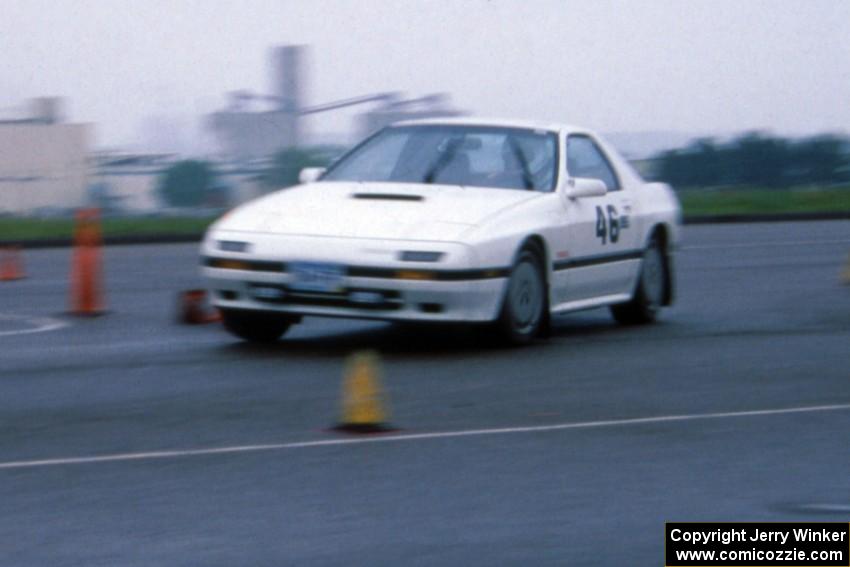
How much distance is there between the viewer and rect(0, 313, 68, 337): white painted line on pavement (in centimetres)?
1159

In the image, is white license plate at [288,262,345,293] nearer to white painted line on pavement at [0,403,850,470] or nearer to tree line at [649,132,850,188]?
white painted line on pavement at [0,403,850,470]

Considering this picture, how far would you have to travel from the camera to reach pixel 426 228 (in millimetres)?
9805

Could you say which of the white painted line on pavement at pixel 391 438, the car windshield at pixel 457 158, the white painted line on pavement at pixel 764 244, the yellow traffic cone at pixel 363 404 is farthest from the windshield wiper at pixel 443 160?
the white painted line on pavement at pixel 764 244

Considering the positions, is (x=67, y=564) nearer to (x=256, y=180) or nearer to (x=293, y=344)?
(x=293, y=344)

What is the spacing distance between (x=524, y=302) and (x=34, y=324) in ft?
12.7

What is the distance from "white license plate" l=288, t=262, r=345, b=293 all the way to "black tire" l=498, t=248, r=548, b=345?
1104 mm

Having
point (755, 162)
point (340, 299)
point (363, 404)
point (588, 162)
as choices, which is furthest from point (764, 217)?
point (363, 404)

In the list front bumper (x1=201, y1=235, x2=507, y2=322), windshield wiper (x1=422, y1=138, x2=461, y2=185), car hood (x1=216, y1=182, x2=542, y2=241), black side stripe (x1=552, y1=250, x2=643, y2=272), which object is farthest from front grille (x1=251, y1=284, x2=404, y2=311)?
black side stripe (x1=552, y1=250, x2=643, y2=272)

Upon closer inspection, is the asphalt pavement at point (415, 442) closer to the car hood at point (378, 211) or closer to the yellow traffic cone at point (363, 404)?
the yellow traffic cone at point (363, 404)

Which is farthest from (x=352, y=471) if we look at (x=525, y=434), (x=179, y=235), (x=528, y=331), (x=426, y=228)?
(x=179, y=235)

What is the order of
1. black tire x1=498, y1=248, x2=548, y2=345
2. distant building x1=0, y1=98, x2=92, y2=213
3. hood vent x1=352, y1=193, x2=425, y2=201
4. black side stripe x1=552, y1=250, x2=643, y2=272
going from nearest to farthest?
black tire x1=498, y1=248, x2=548, y2=345
hood vent x1=352, y1=193, x2=425, y2=201
black side stripe x1=552, y1=250, x2=643, y2=272
distant building x1=0, y1=98, x2=92, y2=213

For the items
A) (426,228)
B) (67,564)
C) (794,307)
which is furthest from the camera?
(794,307)

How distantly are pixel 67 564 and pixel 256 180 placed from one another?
21859 mm

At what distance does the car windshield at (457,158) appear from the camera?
10.9m
